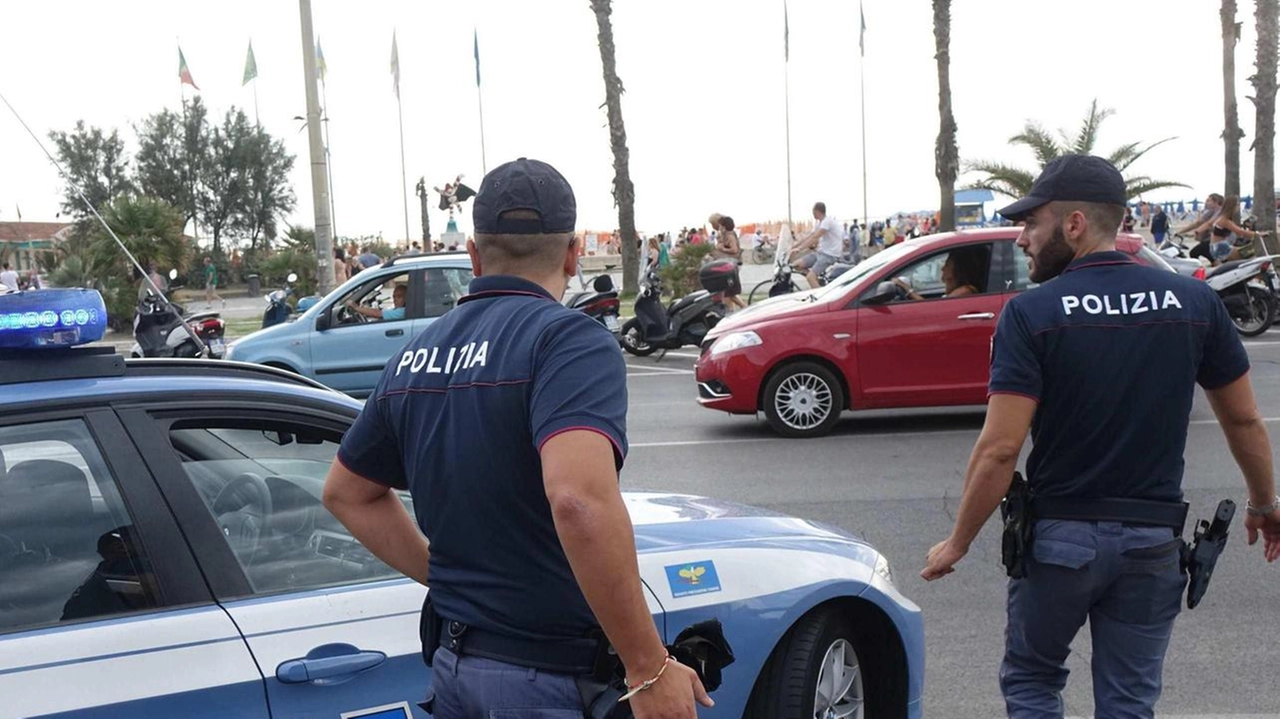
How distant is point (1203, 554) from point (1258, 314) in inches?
574

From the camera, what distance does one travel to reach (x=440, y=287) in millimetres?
13492

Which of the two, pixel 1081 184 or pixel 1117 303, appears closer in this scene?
pixel 1117 303

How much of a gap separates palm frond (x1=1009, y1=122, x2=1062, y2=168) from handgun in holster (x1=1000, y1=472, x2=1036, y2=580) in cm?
2903

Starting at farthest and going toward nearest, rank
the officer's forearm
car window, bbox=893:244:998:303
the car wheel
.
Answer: the car wheel, car window, bbox=893:244:998:303, the officer's forearm

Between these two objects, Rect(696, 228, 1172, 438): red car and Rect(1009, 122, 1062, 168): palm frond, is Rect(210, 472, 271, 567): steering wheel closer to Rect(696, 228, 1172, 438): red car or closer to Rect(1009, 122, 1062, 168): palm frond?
Rect(696, 228, 1172, 438): red car

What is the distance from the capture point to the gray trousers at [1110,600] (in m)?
3.34

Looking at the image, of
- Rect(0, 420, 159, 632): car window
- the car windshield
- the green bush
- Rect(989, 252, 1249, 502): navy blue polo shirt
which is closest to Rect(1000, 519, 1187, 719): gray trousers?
Rect(989, 252, 1249, 502): navy blue polo shirt

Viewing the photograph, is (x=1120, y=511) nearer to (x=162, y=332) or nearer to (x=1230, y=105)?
(x=162, y=332)

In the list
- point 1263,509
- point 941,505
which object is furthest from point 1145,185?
point 1263,509

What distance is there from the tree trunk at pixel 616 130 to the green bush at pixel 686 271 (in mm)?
2504

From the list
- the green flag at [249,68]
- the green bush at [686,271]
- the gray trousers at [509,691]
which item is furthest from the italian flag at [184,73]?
the gray trousers at [509,691]

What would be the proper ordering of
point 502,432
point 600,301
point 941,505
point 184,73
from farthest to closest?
point 184,73
point 600,301
point 941,505
point 502,432

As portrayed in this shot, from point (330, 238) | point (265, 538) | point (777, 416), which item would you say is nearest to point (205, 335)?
point (330, 238)

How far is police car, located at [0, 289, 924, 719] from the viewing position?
281 centimetres
